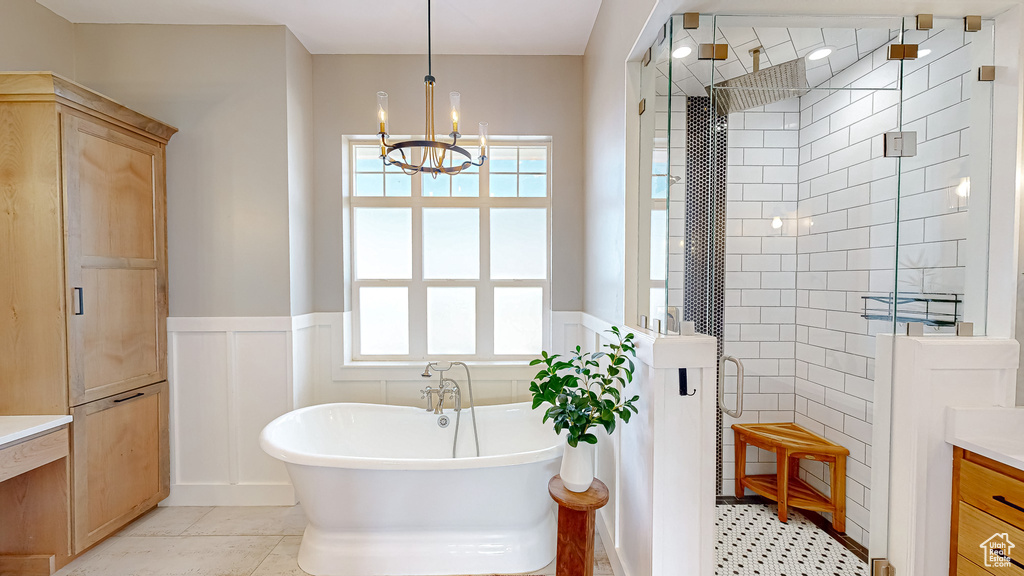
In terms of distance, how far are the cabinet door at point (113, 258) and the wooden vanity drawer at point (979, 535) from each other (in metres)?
3.38

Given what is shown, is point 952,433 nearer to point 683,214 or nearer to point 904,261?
→ point 904,261

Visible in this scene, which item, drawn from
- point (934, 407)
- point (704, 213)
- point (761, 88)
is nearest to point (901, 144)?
point (761, 88)

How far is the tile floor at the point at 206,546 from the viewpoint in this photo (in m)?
1.97

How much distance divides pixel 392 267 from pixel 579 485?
1.90 meters

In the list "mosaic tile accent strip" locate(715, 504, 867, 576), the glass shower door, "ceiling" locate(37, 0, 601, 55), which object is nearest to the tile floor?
"mosaic tile accent strip" locate(715, 504, 867, 576)

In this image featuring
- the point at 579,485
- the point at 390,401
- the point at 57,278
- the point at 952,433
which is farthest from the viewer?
the point at 390,401

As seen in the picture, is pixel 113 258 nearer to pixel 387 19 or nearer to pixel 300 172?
pixel 300 172

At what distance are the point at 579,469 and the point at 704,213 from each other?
1044mm

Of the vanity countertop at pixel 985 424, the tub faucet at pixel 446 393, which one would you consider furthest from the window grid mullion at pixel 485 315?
the vanity countertop at pixel 985 424

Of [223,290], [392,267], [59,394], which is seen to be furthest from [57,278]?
[392,267]

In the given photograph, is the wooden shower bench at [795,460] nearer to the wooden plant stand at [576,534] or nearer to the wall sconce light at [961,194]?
the wooden plant stand at [576,534]

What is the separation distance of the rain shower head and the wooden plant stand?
1444mm

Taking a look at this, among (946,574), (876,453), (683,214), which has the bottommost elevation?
(946,574)

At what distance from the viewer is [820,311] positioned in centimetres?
146
